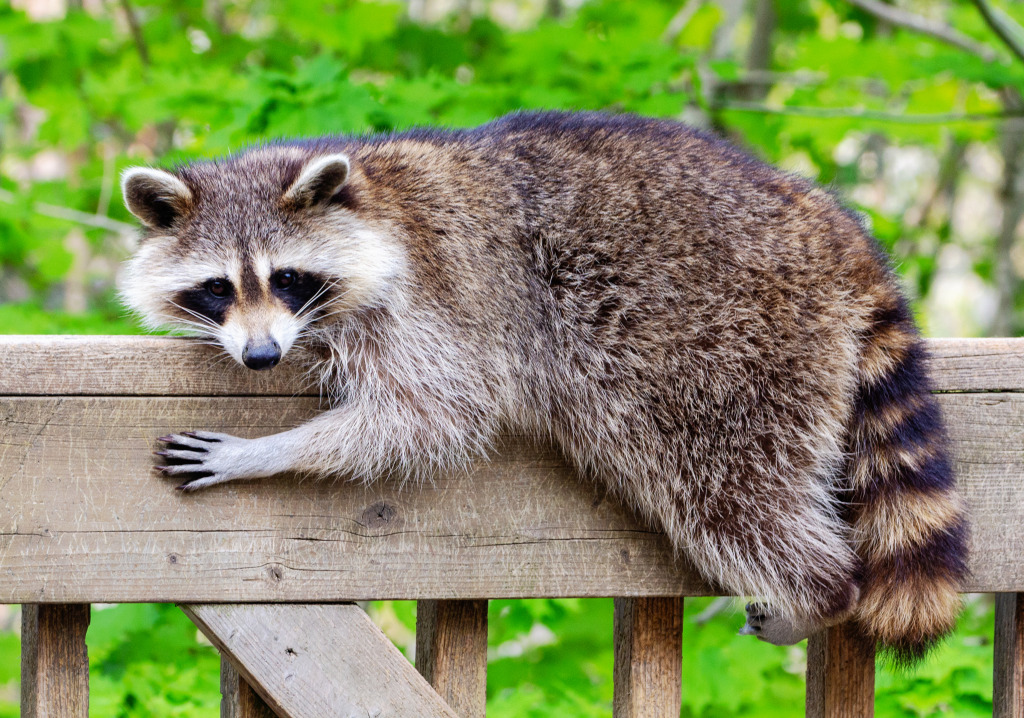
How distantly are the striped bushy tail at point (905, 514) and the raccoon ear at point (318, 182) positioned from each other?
4.25 ft

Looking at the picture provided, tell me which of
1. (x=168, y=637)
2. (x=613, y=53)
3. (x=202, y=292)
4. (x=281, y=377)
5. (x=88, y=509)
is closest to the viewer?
(x=88, y=509)

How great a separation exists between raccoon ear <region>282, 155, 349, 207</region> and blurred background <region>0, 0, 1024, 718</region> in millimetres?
908

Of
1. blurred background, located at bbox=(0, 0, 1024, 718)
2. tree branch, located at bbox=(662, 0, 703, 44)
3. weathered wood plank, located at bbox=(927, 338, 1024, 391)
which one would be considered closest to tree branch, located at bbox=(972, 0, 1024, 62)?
blurred background, located at bbox=(0, 0, 1024, 718)

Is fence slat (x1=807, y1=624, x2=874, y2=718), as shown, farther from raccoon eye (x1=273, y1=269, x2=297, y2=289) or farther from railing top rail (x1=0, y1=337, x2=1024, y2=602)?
raccoon eye (x1=273, y1=269, x2=297, y2=289)

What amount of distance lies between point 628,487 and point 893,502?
1.83 ft

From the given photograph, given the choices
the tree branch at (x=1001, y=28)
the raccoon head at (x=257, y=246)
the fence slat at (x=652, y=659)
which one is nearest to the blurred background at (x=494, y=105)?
the tree branch at (x=1001, y=28)

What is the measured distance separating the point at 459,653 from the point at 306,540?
418 mm

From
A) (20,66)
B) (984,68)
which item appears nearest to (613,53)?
(984,68)

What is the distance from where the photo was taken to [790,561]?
6.56ft

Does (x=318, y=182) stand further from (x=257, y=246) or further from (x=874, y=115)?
(x=874, y=115)

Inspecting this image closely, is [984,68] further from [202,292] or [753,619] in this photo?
[202,292]

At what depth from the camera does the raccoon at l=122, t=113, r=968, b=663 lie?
76.4 inches

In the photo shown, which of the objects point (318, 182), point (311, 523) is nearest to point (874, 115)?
point (318, 182)

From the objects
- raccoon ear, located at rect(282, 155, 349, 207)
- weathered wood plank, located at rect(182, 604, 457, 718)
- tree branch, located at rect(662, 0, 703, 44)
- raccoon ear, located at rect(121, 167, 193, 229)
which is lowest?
weathered wood plank, located at rect(182, 604, 457, 718)
